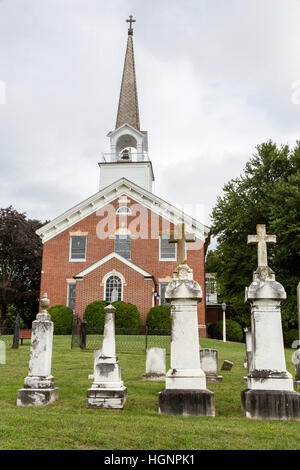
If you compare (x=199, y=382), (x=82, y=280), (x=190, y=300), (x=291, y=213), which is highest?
(x=291, y=213)

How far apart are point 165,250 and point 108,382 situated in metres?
22.0

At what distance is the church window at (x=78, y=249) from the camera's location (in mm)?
29431

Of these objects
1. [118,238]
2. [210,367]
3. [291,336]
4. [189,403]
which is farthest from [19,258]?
[189,403]

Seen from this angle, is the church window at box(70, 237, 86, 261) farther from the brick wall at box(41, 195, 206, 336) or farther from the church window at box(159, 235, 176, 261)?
the church window at box(159, 235, 176, 261)

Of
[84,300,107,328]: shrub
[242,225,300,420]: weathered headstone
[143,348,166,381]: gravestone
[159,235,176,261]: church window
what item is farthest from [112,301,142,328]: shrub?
[242,225,300,420]: weathered headstone

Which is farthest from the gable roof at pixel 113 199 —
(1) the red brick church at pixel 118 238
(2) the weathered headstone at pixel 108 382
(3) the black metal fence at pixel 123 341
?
(2) the weathered headstone at pixel 108 382

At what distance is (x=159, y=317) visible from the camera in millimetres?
24047

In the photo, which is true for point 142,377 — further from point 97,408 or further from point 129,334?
point 129,334

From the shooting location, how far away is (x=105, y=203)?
29781 mm

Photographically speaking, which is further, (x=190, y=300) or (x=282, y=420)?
(x=190, y=300)

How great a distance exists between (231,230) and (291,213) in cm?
655

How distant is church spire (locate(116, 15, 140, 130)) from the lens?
1401 inches

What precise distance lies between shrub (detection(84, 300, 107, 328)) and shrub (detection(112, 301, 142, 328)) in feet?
2.80
